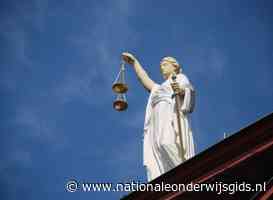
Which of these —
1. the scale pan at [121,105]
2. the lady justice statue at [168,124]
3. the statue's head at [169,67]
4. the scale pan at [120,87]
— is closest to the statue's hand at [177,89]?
the lady justice statue at [168,124]

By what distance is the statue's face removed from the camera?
56.9 feet

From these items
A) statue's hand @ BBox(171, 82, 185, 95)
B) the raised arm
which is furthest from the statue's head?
statue's hand @ BBox(171, 82, 185, 95)

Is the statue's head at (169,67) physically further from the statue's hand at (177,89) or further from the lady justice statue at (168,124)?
the statue's hand at (177,89)

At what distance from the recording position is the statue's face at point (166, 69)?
17328mm

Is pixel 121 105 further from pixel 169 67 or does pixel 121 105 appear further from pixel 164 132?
pixel 164 132

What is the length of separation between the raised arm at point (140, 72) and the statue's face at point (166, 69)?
11.5 inches

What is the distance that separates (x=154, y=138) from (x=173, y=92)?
1111 mm

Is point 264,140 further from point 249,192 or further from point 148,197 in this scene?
point 148,197

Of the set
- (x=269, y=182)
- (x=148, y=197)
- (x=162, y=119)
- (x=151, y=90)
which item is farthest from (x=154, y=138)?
(x=269, y=182)

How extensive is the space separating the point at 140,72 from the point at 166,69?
62 centimetres

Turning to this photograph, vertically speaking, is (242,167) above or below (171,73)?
below

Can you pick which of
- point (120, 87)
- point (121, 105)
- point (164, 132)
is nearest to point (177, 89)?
point (164, 132)

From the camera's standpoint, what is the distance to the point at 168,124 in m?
15.6

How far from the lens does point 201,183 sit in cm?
1186
